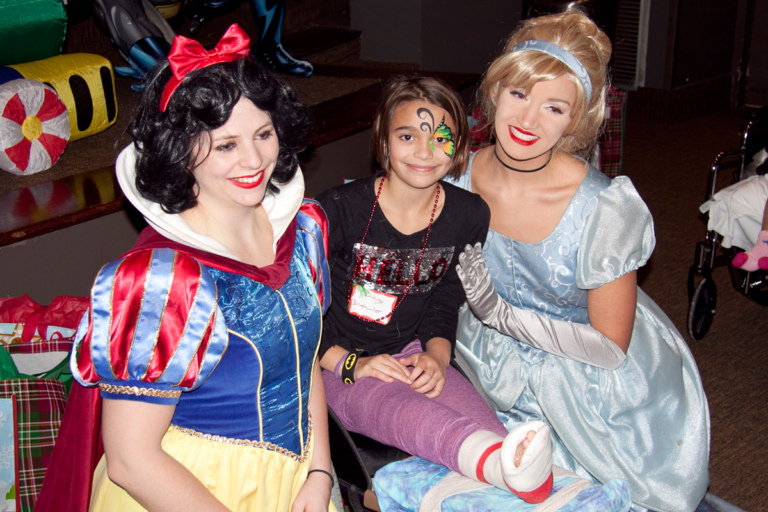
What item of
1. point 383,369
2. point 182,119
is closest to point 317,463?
point 383,369

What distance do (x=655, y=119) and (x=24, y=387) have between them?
520 centimetres

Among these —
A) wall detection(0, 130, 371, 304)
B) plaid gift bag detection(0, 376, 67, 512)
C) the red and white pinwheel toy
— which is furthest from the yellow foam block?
plaid gift bag detection(0, 376, 67, 512)

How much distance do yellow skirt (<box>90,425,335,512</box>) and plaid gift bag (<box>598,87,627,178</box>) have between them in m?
1.77

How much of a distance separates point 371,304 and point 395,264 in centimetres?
11

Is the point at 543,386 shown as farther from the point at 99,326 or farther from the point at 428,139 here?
the point at 99,326

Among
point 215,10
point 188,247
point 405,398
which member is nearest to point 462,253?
point 405,398

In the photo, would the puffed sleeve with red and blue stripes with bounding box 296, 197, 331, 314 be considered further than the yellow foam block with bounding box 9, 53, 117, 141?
No

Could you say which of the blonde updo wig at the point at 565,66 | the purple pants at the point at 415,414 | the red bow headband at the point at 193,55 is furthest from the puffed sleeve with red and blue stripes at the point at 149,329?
the blonde updo wig at the point at 565,66

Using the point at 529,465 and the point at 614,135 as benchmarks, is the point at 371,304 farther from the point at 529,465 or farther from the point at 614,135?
the point at 614,135

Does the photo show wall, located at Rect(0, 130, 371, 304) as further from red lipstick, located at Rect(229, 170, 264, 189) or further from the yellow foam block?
red lipstick, located at Rect(229, 170, 264, 189)

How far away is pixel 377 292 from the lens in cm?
168

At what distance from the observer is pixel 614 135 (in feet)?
8.50

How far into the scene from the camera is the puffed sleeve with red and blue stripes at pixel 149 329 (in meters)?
0.99

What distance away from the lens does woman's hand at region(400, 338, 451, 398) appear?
1.55m
